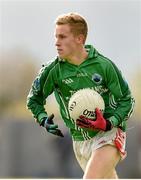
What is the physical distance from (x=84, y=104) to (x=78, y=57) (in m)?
0.55

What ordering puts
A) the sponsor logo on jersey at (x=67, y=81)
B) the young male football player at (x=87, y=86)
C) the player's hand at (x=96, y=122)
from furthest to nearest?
the sponsor logo on jersey at (x=67, y=81) → the young male football player at (x=87, y=86) → the player's hand at (x=96, y=122)

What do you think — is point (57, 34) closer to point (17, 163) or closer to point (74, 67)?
point (74, 67)

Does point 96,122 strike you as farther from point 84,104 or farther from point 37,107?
point 37,107

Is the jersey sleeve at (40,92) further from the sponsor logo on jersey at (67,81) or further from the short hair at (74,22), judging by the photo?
the short hair at (74,22)

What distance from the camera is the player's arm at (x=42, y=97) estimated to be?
9688 millimetres

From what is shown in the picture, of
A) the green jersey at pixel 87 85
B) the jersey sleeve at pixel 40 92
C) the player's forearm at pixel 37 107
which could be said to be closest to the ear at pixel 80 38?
the green jersey at pixel 87 85

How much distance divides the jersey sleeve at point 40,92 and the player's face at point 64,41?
7.5 inches

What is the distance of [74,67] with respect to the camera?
32.0 feet

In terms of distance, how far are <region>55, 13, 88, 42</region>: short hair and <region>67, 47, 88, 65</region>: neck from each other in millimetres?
184

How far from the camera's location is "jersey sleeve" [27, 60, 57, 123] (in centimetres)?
973

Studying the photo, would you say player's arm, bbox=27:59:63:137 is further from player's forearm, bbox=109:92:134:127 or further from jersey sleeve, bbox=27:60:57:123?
player's forearm, bbox=109:92:134:127

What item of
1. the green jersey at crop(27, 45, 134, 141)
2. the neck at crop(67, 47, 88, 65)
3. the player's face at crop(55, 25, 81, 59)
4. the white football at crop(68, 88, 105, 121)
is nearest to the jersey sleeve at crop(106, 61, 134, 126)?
the green jersey at crop(27, 45, 134, 141)

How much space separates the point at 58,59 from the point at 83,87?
0.37 m

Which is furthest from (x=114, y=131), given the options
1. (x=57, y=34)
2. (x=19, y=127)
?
(x=19, y=127)
